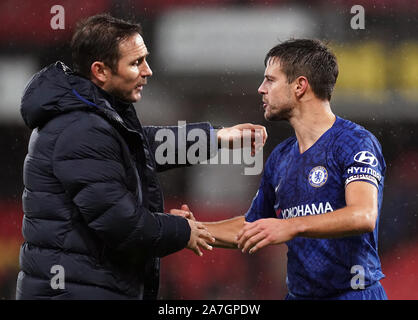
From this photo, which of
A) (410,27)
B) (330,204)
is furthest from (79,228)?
(410,27)

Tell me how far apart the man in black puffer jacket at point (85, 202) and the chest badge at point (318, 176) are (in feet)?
1.79

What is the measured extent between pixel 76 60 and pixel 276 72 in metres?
0.93

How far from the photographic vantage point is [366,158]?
2.38 meters

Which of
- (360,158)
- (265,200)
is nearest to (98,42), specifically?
(265,200)

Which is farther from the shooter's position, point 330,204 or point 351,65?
point 351,65

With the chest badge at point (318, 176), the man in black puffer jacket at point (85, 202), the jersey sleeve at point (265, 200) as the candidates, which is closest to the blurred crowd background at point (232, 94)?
the jersey sleeve at point (265, 200)

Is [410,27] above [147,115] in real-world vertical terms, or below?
above

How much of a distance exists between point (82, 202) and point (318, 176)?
1.01 meters

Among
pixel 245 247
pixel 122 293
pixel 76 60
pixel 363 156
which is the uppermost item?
pixel 76 60

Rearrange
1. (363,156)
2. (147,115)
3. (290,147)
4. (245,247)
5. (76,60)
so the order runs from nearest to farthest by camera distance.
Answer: (245,247) → (363,156) → (76,60) → (290,147) → (147,115)

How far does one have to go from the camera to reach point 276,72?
9.32 feet

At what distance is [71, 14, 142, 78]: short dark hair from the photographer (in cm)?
253

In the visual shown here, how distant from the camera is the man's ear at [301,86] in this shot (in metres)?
2.79

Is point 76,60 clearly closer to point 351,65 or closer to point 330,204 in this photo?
point 330,204
